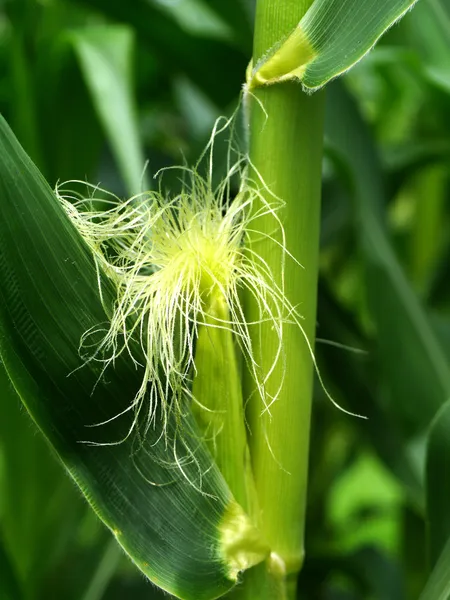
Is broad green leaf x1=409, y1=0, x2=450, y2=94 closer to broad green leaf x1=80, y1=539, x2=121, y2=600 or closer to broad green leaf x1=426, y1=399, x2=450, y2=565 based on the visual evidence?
broad green leaf x1=426, y1=399, x2=450, y2=565

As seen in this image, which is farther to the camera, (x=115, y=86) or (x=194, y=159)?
(x=194, y=159)

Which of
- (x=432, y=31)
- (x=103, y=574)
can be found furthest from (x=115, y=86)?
(x=103, y=574)

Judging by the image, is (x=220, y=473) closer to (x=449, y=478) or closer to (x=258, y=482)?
(x=258, y=482)

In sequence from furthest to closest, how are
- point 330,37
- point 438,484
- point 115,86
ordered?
point 115,86
point 438,484
point 330,37

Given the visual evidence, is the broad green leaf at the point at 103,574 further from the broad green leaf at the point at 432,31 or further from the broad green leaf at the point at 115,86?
the broad green leaf at the point at 432,31

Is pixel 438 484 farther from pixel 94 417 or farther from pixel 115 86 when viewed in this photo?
pixel 115 86

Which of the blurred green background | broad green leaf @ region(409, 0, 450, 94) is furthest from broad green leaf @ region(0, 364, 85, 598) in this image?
broad green leaf @ region(409, 0, 450, 94)
